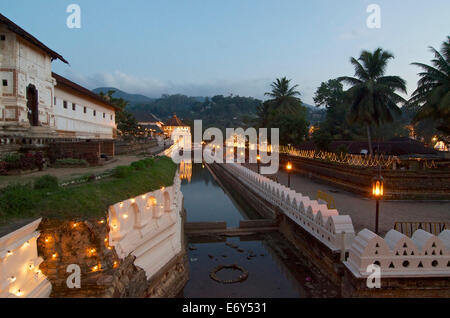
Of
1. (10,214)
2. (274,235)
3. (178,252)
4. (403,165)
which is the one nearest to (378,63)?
(403,165)

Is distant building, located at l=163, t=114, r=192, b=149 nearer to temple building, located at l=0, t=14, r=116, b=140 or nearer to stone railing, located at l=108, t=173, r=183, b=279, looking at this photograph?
temple building, located at l=0, t=14, r=116, b=140

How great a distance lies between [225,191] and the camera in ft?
99.3

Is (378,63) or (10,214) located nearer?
(10,214)

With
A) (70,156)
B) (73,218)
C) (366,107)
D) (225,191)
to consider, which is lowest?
(225,191)

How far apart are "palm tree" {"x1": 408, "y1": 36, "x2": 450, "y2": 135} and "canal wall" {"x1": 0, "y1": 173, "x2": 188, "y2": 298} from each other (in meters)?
23.9

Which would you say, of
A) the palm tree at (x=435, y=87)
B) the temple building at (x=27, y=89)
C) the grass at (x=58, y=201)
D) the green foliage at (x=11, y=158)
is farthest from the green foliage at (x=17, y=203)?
the palm tree at (x=435, y=87)

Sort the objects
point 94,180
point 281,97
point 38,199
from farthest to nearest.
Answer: point 281,97
point 94,180
point 38,199

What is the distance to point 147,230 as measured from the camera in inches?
316

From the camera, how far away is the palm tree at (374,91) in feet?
89.1

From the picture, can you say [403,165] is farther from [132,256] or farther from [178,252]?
[132,256]

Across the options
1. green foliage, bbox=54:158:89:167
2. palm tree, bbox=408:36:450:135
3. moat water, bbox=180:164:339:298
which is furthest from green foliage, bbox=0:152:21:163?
palm tree, bbox=408:36:450:135

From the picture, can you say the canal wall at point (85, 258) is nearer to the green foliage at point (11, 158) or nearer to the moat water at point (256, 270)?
the moat water at point (256, 270)

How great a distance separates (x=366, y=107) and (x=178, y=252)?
2513 cm
